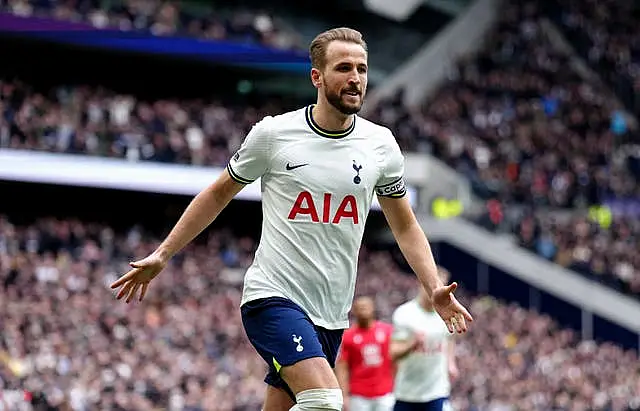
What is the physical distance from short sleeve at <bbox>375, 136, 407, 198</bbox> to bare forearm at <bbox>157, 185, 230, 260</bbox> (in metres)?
0.81

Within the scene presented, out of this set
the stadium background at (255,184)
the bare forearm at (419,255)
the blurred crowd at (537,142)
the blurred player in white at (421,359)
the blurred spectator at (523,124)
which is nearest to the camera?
the bare forearm at (419,255)

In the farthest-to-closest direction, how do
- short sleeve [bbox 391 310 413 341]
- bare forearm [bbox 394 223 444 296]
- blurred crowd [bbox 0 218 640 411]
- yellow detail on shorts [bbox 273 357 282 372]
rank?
blurred crowd [bbox 0 218 640 411] < short sleeve [bbox 391 310 413 341] < bare forearm [bbox 394 223 444 296] < yellow detail on shorts [bbox 273 357 282 372]

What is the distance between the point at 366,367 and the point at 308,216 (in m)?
6.57

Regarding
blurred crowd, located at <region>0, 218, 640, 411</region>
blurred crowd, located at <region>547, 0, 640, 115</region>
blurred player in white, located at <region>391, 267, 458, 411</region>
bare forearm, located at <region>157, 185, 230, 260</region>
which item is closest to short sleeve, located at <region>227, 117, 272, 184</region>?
bare forearm, located at <region>157, 185, 230, 260</region>

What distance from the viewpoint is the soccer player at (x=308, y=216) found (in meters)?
6.78

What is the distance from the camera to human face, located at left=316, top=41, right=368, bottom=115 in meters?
6.77

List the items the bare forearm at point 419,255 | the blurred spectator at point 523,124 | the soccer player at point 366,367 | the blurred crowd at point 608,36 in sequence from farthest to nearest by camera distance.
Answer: the blurred crowd at point 608,36
the blurred spectator at point 523,124
the soccer player at point 366,367
the bare forearm at point 419,255

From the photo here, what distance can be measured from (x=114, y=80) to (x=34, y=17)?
12.9 feet

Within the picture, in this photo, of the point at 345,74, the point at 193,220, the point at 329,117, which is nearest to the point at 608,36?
the point at 329,117

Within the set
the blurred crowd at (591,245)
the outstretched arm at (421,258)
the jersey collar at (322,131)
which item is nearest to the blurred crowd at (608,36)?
the blurred crowd at (591,245)

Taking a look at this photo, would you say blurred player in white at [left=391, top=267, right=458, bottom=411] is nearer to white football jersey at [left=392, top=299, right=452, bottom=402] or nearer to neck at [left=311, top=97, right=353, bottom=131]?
white football jersey at [left=392, top=299, right=452, bottom=402]

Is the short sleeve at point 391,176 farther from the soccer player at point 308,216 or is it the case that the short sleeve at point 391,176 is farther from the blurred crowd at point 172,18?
the blurred crowd at point 172,18

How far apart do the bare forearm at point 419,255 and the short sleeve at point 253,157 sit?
0.85m

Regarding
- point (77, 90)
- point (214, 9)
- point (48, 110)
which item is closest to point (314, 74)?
point (48, 110)
